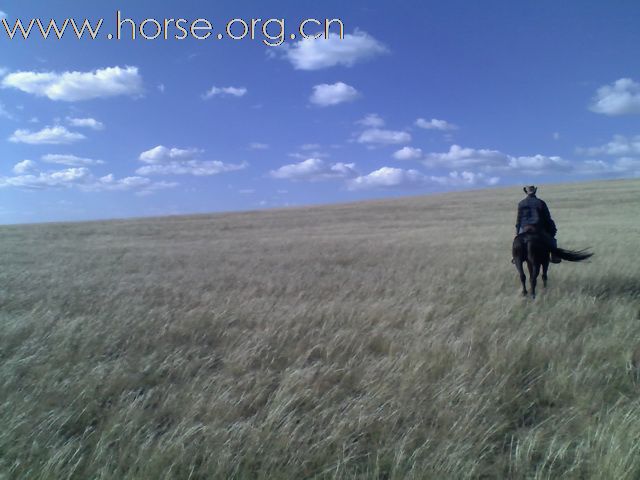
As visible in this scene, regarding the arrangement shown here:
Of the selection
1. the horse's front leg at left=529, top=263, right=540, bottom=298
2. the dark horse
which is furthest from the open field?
the dark horse

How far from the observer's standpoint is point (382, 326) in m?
5.62

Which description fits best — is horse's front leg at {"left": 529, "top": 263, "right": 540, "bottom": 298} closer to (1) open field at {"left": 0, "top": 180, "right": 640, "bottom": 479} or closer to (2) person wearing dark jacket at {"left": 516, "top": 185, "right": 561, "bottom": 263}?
(1) open field at {"left": 0, "top": 180, "right": 640, "bottom": 479}

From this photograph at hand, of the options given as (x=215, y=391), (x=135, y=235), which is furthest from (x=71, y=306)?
(x=135, y=235)

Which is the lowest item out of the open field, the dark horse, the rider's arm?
the open field

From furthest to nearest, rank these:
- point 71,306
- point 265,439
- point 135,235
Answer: point 135,235 → point 71,306 → point 265,439

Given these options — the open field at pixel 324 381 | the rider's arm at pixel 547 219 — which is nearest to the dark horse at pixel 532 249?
the rider's arm at pixel 547 219

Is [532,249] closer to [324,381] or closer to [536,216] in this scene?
[536,216]

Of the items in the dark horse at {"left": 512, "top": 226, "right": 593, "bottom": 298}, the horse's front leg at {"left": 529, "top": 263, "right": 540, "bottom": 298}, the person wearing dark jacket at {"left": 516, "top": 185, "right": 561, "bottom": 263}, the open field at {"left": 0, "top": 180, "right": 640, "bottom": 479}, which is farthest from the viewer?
the person wearing dark jacket at {"left": 516, "top": 185, "right": 561, "bottom": 263}

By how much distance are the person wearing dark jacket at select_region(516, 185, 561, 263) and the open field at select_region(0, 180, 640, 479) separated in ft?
3.82

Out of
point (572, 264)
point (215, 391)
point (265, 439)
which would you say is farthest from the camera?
point (572, 264)

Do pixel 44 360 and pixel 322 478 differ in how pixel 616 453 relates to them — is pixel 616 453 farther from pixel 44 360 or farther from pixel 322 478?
pixel 44 360

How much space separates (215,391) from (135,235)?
89.9 feet

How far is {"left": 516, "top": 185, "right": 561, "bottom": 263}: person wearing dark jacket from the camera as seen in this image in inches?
312

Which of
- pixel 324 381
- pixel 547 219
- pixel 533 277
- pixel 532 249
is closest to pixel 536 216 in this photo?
pixel 547 219
